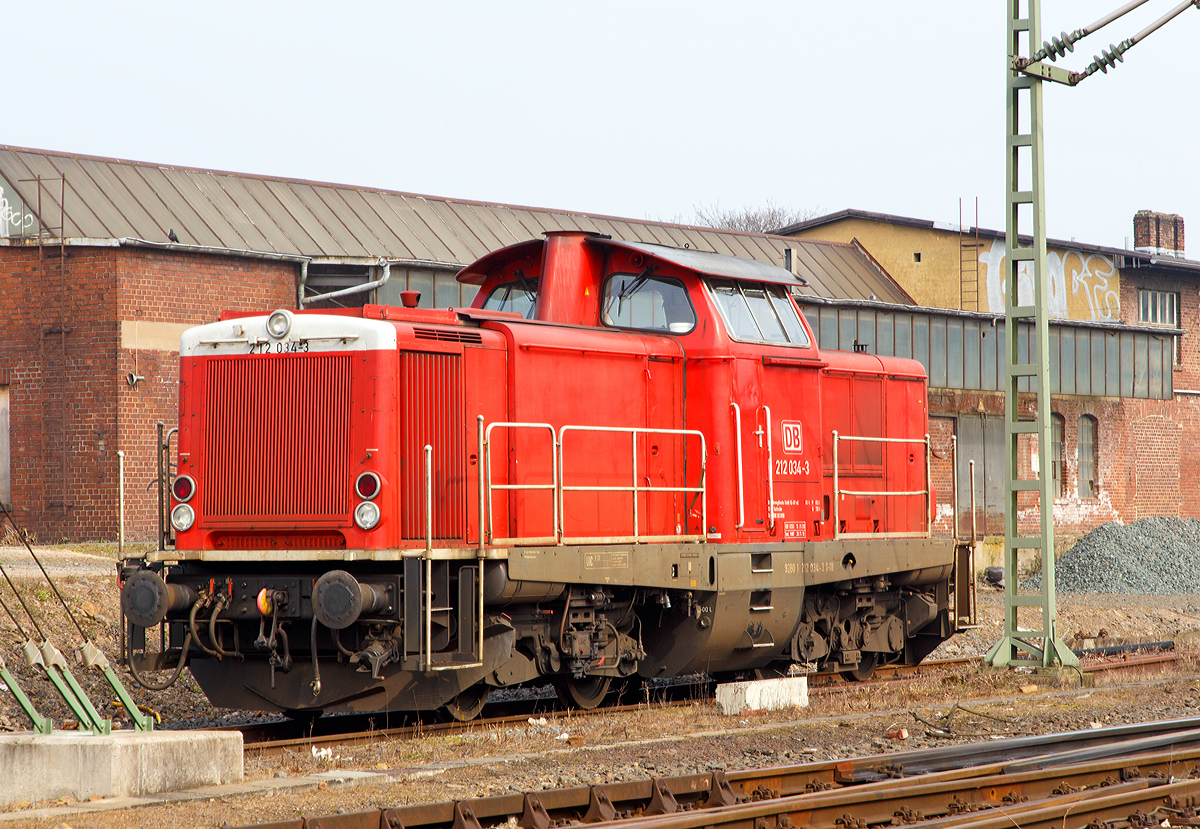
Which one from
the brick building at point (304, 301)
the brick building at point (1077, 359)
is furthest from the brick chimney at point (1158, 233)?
the brick building at point (304, 301)

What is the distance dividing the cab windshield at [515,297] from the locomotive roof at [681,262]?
22cm

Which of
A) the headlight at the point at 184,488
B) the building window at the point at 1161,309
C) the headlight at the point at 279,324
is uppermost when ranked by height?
the building window at the point at 1161,309

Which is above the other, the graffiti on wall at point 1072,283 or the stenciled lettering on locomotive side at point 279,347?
the graffiti on wall at point 1072,283

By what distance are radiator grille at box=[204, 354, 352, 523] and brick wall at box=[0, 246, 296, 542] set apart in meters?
12.1

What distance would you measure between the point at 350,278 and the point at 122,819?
17.5 meters

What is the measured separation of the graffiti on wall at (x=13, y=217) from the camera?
21375 millimetres

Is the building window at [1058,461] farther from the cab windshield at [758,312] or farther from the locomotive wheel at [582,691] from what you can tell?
the locomotive wheel at [582,691]

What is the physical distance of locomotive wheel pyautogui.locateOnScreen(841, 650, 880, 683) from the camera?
12.9 m

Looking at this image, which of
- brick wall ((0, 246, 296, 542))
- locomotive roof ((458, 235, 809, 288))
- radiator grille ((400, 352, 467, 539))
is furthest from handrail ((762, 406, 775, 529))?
brick wall ((0, 246, 296, 542))

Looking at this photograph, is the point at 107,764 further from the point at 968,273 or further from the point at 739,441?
the point at 968,273

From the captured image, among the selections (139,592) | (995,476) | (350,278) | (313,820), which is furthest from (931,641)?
(995,476)

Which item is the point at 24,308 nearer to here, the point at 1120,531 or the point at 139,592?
the point at 139,592

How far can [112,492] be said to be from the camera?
2072cm

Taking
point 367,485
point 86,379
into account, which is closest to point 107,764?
point 367,485
